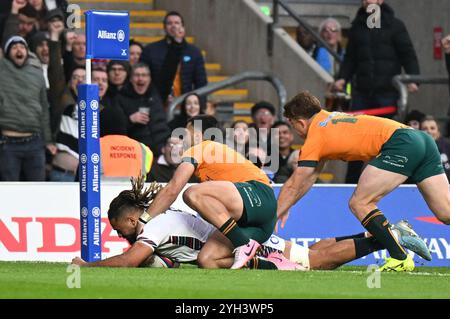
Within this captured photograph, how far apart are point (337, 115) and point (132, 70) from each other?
6.31 m

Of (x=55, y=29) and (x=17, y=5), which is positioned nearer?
(x=55, y=29)

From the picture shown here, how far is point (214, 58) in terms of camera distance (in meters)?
24.8

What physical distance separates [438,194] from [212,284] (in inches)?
132

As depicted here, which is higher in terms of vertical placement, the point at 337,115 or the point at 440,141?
the point at 337,115

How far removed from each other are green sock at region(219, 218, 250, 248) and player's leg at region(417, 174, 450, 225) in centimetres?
197

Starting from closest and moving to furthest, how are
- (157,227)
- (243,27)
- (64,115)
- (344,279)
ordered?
(344,279) → (157,227) → (64,115) → (243,27)

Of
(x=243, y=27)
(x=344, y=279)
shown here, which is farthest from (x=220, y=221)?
(x=243, y=27)

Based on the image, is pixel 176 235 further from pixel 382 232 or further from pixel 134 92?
pixel 134 92

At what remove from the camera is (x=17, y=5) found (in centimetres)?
2155

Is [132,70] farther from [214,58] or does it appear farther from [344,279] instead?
[344,279]

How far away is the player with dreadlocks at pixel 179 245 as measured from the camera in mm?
14320

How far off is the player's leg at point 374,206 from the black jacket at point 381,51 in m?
7.00

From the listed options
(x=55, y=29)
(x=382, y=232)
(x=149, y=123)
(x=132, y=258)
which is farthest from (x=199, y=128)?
(x=55, y=29)

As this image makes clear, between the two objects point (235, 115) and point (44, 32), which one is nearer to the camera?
point (44, 32)
